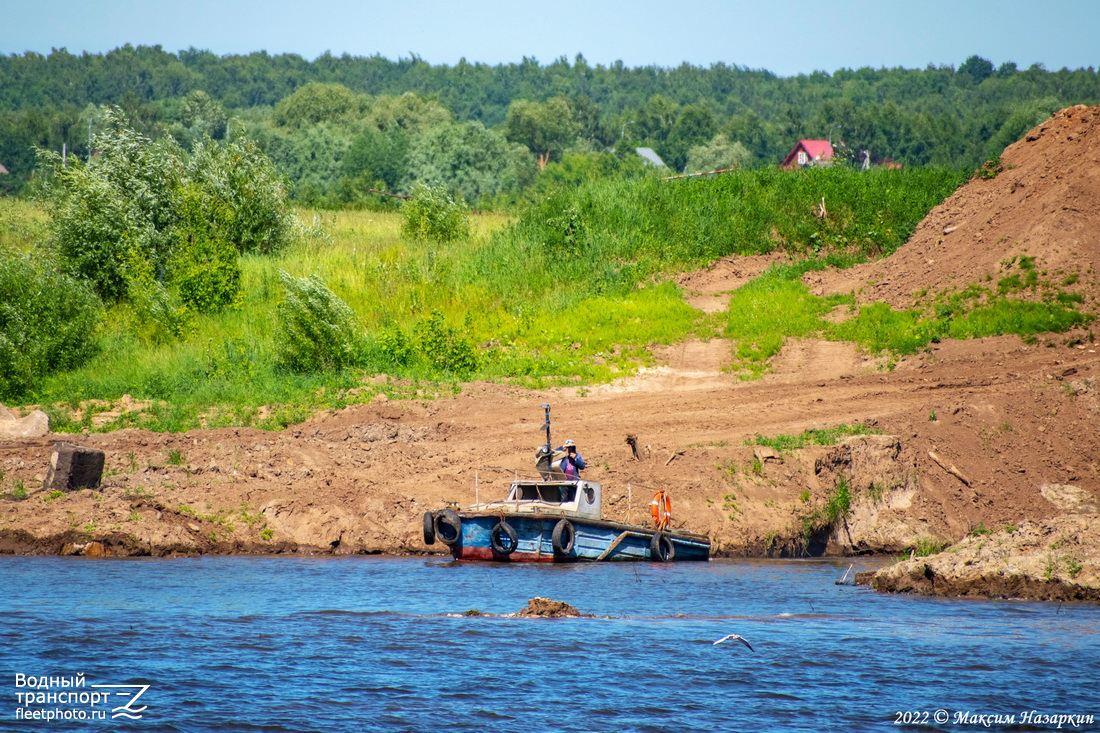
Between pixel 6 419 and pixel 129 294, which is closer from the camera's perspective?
pixel 6 419

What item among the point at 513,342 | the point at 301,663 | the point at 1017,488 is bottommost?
the point at 301,663

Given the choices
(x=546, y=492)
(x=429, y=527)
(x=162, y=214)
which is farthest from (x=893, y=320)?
(x=162, y=214)

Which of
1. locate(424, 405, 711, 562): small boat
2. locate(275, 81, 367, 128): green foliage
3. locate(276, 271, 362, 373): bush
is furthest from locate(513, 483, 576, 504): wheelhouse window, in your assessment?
locate(275, 81, 367, 128): green foliage

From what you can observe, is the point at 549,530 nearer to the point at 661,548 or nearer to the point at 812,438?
the point at 661,548

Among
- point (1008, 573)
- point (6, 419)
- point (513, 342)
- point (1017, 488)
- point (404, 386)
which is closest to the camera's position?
point (1008, 573)

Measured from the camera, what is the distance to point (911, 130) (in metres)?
140

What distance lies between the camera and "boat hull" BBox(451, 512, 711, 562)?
810 inches

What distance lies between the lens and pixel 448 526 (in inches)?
827

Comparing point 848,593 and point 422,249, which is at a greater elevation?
point 422,249

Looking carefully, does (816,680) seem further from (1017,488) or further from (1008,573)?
→ (1017,488)

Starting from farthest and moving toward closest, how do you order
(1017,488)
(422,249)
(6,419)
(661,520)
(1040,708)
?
(422,249) → (6,419) → (1017,488) → (661,520) → (1040,708)

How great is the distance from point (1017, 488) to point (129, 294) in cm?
2652

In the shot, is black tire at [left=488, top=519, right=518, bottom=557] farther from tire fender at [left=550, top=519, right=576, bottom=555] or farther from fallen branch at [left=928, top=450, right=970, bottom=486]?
fallen branch at [left=928, top=450, right=970, bottom=486]

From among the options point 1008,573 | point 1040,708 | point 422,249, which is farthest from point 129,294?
point 1040,708
